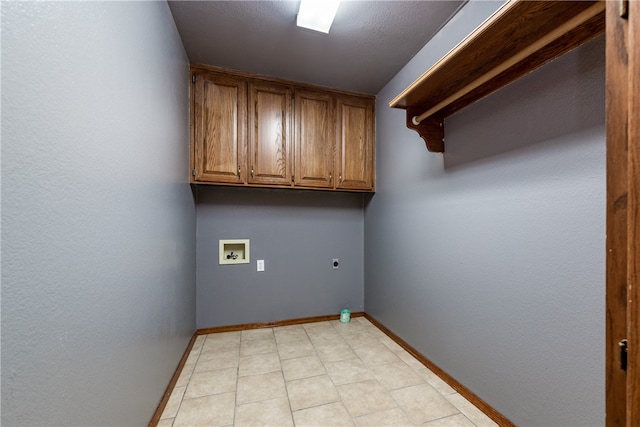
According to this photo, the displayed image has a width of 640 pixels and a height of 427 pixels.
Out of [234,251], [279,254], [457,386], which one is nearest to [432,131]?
[457,386]

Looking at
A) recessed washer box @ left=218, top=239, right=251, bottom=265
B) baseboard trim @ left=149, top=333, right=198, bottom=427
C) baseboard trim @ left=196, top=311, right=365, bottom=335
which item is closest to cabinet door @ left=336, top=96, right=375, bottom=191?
recessed washer box @ left=218, top=239, right=251, bottom=265

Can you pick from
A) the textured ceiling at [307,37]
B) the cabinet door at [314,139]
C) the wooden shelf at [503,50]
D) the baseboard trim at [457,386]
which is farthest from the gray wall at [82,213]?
the baseboard trim at [457,386]

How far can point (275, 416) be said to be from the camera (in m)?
1.42

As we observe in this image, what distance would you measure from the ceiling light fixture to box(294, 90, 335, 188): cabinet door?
818 mm

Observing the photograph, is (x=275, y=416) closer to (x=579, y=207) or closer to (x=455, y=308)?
(x=455, y=308)

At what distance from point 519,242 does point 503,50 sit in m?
0.93

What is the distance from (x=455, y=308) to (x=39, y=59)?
2152 millimetres

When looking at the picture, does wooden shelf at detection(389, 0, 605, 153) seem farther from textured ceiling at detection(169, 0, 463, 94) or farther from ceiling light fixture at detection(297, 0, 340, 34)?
ceiling light fixture at detection(297, 0, 340, 34)

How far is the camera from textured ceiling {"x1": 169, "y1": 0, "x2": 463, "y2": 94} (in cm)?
164

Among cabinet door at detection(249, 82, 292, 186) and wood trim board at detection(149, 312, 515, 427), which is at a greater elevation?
cabinet door at detection(249, 82, 292, 186)

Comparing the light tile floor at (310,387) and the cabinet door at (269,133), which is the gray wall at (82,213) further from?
the cabinet door at (269,133)

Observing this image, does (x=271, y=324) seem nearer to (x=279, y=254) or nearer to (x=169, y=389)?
(x=279, y=254)

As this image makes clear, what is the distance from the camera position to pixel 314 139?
259cm

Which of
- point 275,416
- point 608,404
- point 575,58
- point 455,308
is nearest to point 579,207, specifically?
point 575,58
